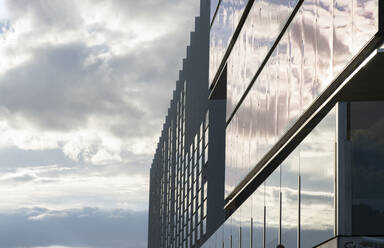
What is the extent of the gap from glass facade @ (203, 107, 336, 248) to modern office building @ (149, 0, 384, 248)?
0.11 feet

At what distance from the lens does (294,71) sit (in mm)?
29906

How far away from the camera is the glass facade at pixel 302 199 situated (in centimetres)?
A: 2188

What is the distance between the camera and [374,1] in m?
19.6

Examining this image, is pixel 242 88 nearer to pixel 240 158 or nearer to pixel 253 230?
pixel 240 158

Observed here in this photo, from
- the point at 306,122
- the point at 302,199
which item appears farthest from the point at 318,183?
the point at 306,122

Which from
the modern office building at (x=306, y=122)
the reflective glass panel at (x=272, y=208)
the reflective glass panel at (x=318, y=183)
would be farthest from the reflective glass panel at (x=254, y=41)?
the reflective glass panel at (x=318, y=183)

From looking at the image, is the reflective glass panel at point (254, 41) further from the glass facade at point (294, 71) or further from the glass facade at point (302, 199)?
the glass facade at point (302, 199)

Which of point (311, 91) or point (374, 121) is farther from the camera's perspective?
point (311, 91)

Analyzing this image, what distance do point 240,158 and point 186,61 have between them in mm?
59431

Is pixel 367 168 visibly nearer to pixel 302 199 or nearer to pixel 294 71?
pixel 302 199

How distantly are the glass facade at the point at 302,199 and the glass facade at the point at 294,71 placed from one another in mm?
1985

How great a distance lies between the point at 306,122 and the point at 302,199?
4011 mm

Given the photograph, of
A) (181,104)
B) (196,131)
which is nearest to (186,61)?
(181,104)

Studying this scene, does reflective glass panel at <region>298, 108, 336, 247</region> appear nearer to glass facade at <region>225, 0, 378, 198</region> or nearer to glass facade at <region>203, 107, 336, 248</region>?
glass facade at <region>203, 107, 336, 248</region>
